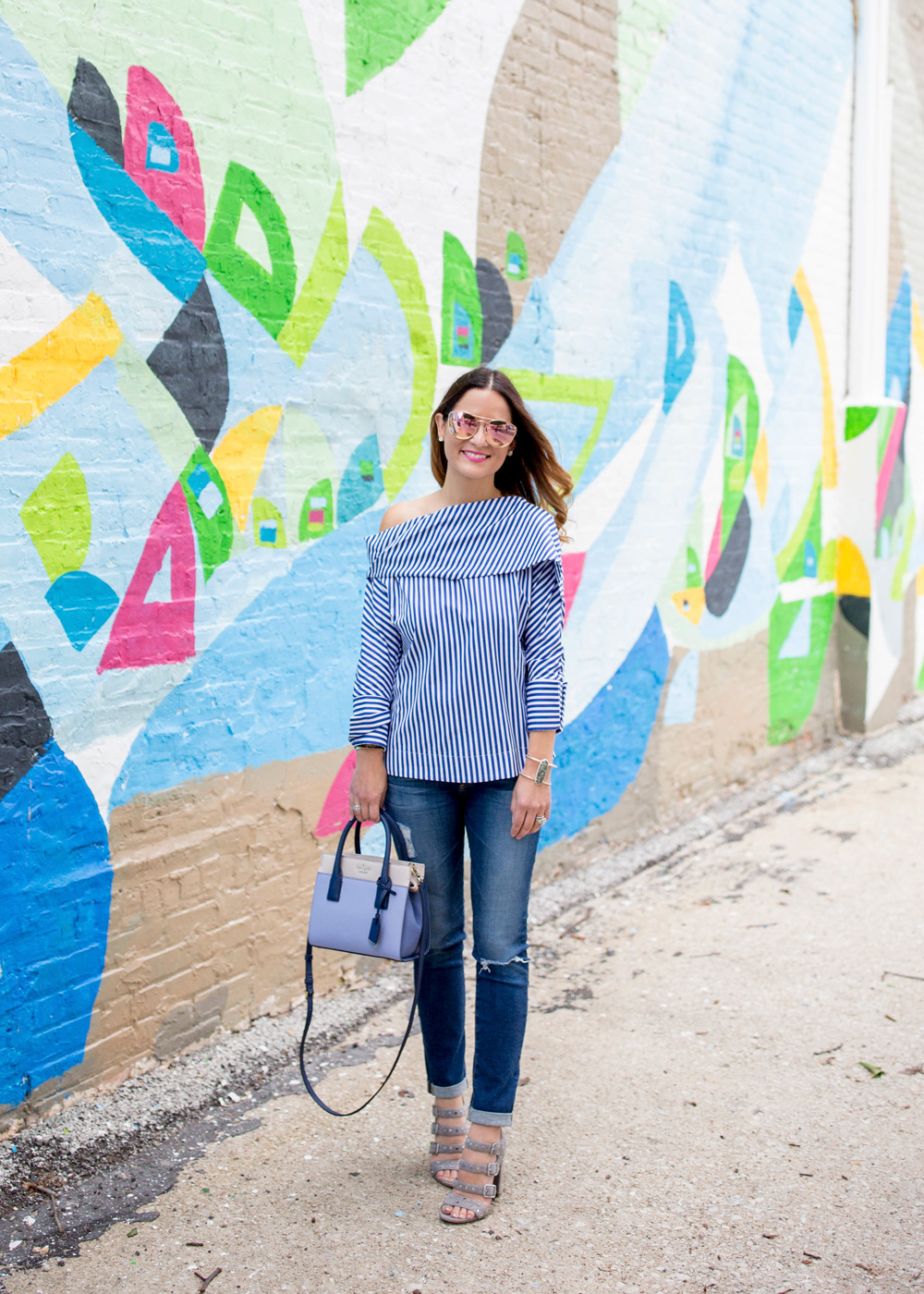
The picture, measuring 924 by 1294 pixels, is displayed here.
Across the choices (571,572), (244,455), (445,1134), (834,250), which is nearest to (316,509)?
(244,455)

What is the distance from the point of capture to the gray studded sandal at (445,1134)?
2.80 meters

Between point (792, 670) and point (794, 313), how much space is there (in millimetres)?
1980

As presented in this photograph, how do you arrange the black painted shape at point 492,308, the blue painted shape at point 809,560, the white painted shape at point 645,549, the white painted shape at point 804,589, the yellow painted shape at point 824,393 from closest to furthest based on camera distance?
the black painted shape at point 492,308, the white painted shape at point 645,549, the yellow painted shape at point 824,393, the white painted shape at point 804,589, the blue painted shape at point 809,560

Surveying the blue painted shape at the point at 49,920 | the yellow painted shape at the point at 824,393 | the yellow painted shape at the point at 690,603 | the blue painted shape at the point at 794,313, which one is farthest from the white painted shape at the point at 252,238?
the yellow painted shape at the point at 824,393

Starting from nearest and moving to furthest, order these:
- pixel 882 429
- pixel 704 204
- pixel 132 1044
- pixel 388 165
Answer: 1. pixel 132 1044
2. pixel 388 165
3. pixel 704 204
4. pixel 882 429

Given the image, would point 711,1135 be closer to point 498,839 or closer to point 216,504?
point 498,839

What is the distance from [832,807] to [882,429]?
95.6 inches

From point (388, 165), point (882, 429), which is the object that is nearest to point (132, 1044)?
point (388, 165)

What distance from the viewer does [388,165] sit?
3.78m

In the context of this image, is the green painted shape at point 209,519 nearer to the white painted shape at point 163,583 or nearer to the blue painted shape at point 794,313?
the white painted shape at point 163,583

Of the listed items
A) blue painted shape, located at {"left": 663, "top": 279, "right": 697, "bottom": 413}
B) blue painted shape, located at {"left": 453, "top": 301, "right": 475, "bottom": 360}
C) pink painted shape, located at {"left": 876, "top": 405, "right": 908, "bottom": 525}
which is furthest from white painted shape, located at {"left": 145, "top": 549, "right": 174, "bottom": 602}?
pink painted shape, located at {"left": 876, "top": 405, "right": 908, "bottom": 525}

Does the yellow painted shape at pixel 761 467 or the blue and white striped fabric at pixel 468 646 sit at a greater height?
the yellow painted shape at pixel 761 467

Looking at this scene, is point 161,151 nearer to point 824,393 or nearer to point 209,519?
point 209,519

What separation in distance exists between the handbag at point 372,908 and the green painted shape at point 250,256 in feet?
5.39
